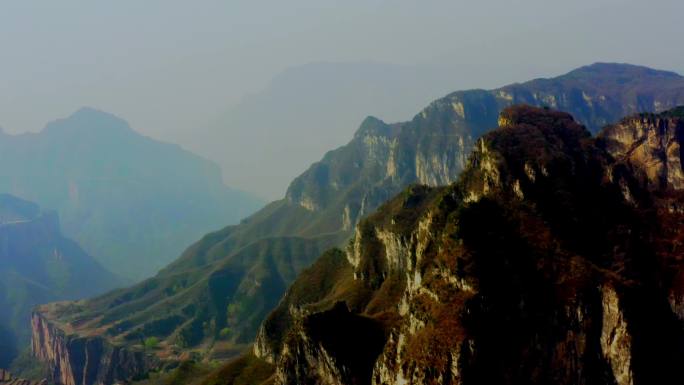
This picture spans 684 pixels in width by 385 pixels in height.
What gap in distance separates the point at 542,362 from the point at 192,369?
132851 millimetres

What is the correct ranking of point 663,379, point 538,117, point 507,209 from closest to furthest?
point 663,379 → point 507,209 → point 538,117

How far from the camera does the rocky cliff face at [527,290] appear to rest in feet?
229

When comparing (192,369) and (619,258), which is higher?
(619,258)

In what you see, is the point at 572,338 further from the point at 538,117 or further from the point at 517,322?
the point at 538,117

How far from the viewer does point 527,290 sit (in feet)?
246

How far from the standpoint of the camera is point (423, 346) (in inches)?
2672

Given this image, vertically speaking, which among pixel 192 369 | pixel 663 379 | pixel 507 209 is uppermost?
pixel 507 209

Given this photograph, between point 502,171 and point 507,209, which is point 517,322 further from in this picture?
point 502,171

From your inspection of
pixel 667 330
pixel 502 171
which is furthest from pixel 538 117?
pixel 667 330

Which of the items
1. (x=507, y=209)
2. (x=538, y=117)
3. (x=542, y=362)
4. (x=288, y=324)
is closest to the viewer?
(x=542, y=362)

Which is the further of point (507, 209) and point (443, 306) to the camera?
point (507, 209)

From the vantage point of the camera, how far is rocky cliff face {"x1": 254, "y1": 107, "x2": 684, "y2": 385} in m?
69.8

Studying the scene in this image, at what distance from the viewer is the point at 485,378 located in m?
65.9

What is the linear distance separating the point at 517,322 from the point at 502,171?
38.1 meters
